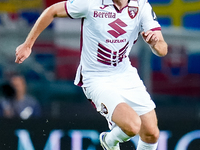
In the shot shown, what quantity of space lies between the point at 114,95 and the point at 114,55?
351 mm

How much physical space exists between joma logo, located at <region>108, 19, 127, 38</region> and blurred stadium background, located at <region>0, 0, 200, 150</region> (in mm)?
1617

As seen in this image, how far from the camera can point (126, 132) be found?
13.9 feet

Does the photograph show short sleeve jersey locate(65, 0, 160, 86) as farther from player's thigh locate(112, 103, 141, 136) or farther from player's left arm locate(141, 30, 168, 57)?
player's thigh locate(112, 103, 141, 136)

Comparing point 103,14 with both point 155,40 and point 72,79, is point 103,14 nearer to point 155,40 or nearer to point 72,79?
point 155,40

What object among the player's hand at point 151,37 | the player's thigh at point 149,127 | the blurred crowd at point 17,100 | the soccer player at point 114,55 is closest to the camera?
the player's hand at point 151,37

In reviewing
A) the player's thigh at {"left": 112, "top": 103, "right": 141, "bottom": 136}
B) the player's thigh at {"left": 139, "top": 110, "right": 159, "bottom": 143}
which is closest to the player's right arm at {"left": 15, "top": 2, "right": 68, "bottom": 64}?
the player's thigh at {"left": 112, "top": 103, "right": 141, "bottom": 136}

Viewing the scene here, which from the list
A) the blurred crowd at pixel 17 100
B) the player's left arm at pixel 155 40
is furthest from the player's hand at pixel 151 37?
the blurred crowd at pixel 17 100

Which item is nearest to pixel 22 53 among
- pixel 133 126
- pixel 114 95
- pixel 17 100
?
pixel 114 95

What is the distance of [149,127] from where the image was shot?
4.46m

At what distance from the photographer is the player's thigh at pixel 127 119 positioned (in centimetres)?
417

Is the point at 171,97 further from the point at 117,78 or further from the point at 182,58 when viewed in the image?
the point at 117,78

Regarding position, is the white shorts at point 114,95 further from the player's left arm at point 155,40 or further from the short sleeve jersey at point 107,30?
the player's left arm at point 155,40

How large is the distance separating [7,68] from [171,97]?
2247 millimetres

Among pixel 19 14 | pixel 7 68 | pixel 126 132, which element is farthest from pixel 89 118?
pixel 19 14
